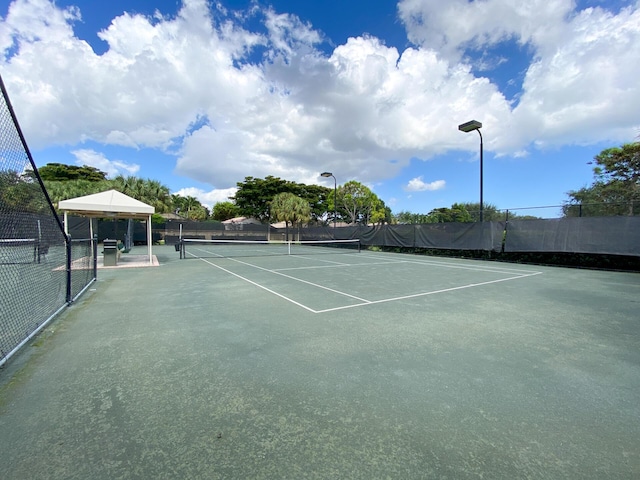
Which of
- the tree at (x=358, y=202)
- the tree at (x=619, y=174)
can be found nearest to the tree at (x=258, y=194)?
the tree at (x=358, y=202)

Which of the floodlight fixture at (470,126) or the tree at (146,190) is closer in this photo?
the floodlight fixture at (470,126)

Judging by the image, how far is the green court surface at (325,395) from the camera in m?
1.71

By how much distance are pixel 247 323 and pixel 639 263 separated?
12.8m

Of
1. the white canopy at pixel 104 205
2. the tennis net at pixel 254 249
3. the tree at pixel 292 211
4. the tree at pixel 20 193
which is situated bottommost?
the tennis net at pixel 254 249

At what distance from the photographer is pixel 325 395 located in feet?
7.84

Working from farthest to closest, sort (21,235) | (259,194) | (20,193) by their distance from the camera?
(259,194)
(21,235)
(20,193)

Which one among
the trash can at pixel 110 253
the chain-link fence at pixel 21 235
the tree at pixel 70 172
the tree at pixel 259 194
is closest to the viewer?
the chain-link fence at pixel 21 235

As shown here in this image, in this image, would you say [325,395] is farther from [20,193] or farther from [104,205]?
[104,205]

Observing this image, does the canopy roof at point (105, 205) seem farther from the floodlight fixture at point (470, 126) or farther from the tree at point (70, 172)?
the tree at point (70, 172)

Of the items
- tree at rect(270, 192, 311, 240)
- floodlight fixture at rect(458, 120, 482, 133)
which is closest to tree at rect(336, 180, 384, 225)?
tree at rect(270, 192, 311, 240)

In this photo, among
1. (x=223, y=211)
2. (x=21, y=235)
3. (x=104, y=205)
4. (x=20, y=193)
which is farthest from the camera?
(x=223, y=211)

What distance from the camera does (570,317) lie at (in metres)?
4.62

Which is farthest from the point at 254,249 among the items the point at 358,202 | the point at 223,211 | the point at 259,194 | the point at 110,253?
the point at 223,211

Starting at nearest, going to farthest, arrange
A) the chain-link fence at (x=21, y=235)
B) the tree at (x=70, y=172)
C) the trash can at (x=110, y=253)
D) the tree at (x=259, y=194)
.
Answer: the chain-link fence at (x=21, y=235) < the trash can at (x=110, y=253) < the tree at (x=70, y=172) < the tree at (x=259, y=194)
